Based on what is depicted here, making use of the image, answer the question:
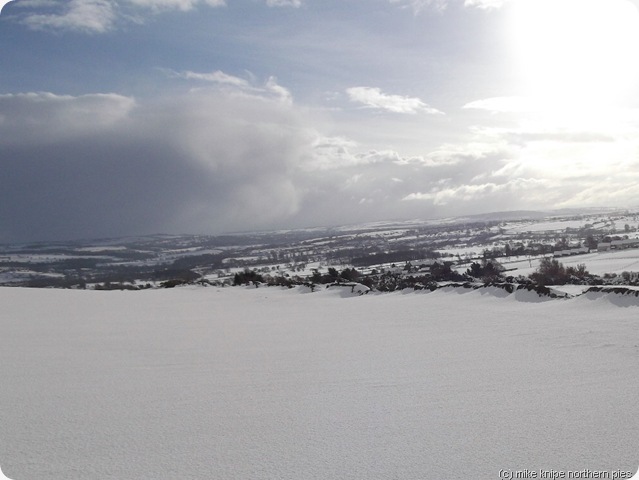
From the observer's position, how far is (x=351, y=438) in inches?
128

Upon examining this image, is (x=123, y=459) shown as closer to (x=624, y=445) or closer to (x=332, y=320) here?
(x=624, y=445)

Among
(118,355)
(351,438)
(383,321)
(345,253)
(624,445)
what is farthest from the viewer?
(345,253)

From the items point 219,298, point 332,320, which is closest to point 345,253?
point 219,298

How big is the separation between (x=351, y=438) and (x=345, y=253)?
76879 millimetres

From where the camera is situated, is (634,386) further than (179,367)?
No

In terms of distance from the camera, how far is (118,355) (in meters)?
6.07

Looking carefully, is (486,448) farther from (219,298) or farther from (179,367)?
(219,298)

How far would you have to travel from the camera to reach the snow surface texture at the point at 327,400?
296 centimetres

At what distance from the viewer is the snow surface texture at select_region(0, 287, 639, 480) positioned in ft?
9.72

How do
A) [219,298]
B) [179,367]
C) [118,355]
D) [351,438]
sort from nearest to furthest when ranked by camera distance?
[351,438]
[179,367]
[118,355]
[219,298]

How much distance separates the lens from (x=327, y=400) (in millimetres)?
4027


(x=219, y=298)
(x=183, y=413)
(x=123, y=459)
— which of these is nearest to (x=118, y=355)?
(x=183, y=413)

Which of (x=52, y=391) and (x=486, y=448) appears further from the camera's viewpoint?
(x=52, y=391)

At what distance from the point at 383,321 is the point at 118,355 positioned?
479 centimetres
